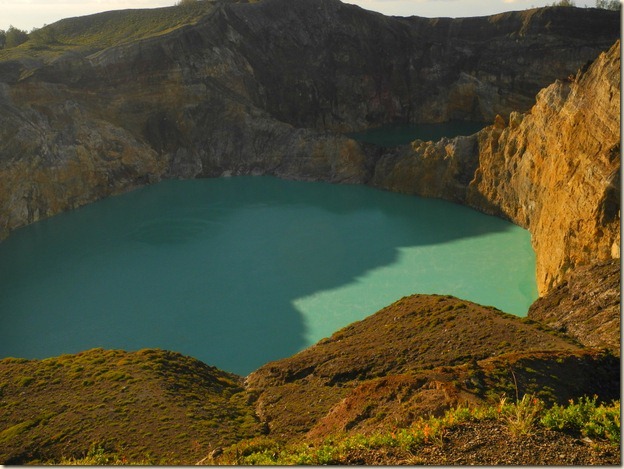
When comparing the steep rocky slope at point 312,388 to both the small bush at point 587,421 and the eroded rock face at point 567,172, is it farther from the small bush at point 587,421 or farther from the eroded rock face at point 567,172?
the eroded rock face at point 567,172

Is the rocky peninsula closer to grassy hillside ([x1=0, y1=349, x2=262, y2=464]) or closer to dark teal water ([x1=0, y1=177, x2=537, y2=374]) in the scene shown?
grassy hillside ([x1=0, y1=349, x2=262, y2=464])

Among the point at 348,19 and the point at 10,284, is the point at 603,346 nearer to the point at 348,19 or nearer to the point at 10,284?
the point at 10,284

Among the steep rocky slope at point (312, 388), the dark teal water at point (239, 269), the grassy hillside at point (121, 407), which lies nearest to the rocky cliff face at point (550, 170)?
the dark teal water at point (239, 269)

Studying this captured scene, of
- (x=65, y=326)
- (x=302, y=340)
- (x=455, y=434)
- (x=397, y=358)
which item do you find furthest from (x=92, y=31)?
(x=455, y=434)

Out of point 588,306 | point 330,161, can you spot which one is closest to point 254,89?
point 330,161

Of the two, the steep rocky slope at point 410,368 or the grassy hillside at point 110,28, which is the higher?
the grassy hillside at point 110,28
